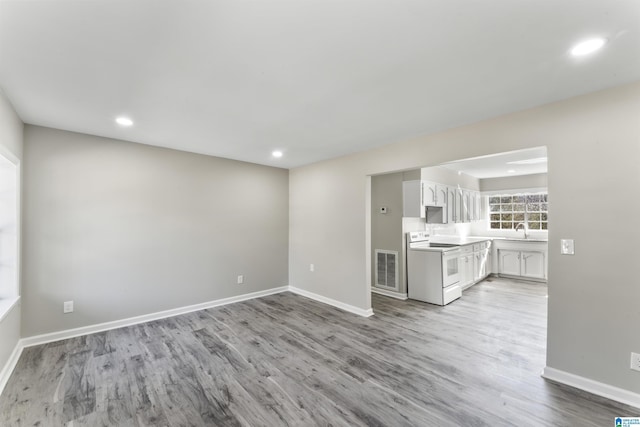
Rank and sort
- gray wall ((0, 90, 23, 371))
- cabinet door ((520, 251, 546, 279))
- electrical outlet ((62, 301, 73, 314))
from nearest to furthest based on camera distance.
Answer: gray wall ((0, 90, 23, 371)) < electrical outlet ((62, 301, 73, 314)) < cabinet door ((520, 251, 546, 279))

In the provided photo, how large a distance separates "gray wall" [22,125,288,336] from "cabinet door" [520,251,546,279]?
19.0 ft

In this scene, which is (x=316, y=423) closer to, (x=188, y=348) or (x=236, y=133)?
(x=188, y=348)

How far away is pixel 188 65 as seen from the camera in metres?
1.80

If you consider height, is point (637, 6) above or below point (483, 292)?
above

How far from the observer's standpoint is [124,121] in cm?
285

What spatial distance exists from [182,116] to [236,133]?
0.65 m

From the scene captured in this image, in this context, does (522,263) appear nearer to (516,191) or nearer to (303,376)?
(516,191)

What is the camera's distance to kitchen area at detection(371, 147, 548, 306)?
4574mm

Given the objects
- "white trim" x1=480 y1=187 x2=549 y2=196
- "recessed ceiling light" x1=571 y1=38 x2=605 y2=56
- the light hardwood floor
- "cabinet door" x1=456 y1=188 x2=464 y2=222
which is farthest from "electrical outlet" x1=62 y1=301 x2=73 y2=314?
"white trim" x1=480 y1=187 x2=549 y2=196

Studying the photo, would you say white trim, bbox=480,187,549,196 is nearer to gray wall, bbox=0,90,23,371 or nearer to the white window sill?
gray wall, bbox=0,90,23,371

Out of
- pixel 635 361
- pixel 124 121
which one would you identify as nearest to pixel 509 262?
pixel 635 361

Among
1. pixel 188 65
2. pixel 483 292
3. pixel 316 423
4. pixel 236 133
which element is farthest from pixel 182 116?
pixel 483 292

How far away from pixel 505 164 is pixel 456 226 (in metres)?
1.98

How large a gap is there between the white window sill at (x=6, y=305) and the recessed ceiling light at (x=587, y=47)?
4.67 metres
